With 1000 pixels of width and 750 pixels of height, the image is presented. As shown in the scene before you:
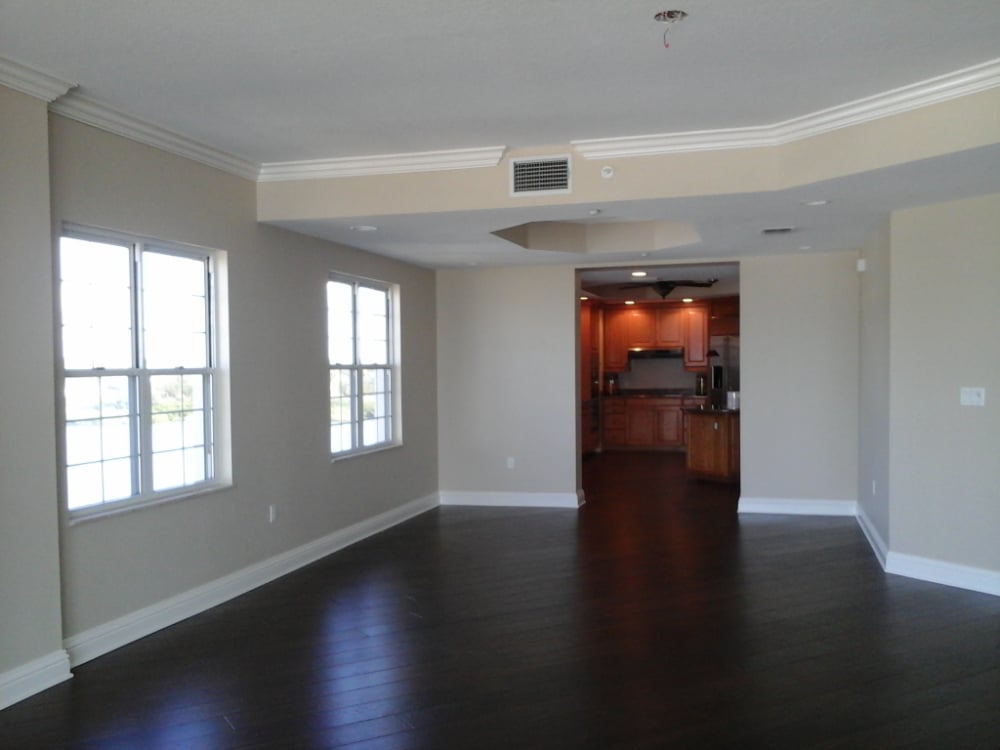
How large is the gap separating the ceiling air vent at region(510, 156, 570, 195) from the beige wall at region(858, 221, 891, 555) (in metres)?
2.28

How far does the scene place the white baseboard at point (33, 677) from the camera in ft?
10.7

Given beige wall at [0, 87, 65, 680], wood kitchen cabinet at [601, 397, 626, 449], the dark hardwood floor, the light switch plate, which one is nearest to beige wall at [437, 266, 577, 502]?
the dark hardwood floor

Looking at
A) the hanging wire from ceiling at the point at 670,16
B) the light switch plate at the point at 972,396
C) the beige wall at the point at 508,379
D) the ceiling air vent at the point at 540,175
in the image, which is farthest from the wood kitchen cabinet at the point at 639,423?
the hanging wire from ceiling at the point at 670,16

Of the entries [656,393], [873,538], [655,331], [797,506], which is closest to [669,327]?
[655,331]

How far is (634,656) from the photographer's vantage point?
3.72 meters

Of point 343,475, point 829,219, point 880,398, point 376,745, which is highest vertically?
point 829,219

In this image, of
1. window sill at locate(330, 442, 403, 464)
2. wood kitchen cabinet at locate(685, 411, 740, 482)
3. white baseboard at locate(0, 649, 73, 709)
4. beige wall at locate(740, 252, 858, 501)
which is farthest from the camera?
wood kitchen cabinet at locate(685, 411, 740, 482)

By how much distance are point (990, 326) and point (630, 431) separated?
7.74 meters

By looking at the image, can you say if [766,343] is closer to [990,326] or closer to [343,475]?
[990,326]

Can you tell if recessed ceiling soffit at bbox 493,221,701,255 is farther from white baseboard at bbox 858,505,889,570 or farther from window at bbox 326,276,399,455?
white baseboard at bbox 858,505,889,570

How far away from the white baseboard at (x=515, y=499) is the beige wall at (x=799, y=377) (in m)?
1.63

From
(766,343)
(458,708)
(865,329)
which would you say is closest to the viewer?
(458,708)

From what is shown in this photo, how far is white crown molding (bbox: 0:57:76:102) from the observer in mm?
3255

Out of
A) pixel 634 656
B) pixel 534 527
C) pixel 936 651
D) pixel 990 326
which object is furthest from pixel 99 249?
pixel 990 326
